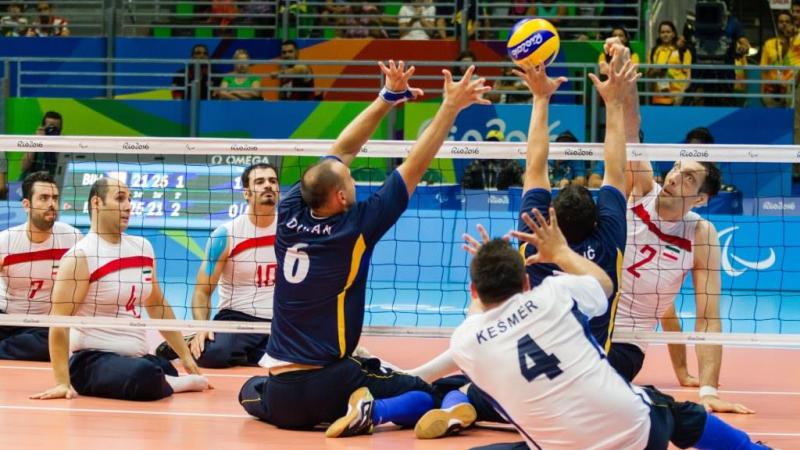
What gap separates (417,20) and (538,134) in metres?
13.7

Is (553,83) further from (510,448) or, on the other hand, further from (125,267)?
(125,267)

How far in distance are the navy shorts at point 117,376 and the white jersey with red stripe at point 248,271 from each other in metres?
1.40

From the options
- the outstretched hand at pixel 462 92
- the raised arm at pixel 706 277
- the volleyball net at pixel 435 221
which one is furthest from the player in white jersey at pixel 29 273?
the raised arm at pixel 706 277

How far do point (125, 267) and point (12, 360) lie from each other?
1961 mm

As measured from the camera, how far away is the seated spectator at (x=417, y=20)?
1908cm

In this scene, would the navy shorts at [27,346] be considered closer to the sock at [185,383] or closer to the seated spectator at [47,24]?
the sock at [185,383]

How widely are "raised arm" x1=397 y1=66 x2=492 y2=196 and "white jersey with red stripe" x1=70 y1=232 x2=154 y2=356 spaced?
2.36 metres

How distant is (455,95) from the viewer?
6.15 metres

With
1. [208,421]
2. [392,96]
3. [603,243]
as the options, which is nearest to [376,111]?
[392,96]

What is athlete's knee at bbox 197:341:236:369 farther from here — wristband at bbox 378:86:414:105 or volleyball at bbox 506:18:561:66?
volleyball at bbox 506:18:561:66

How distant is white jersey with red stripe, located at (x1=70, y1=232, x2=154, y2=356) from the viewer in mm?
7699

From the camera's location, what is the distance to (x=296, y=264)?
6.46 meters

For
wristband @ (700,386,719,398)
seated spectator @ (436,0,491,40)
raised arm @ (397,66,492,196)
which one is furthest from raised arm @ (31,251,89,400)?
seated spectator @ (436,0,491,40)

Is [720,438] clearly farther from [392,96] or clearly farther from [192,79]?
[192,79]
